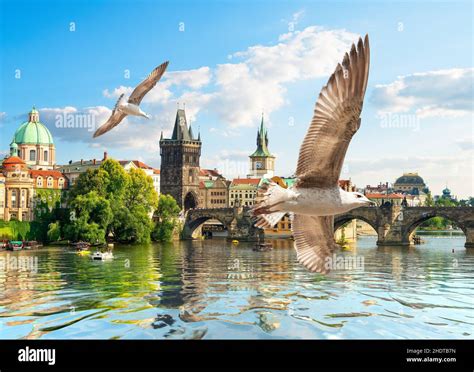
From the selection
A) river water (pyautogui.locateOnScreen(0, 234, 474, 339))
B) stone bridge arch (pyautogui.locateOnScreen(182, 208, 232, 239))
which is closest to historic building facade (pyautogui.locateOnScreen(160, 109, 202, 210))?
stone bridge arch (pyautogui.locateOnScreen(182, 208, 232, 239))

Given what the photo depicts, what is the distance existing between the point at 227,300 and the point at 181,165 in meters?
86.2

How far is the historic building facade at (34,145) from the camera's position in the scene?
306ft

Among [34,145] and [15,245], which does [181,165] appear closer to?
[34,145]

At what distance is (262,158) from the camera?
481 feet

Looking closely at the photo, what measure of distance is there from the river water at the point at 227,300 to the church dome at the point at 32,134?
51485 mm

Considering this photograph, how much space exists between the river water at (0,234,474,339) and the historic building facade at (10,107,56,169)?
49.5m

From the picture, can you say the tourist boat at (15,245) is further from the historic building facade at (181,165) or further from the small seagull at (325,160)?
the historic building facade at (181,165)

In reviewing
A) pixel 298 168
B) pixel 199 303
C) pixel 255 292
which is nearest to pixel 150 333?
pixel 199 303

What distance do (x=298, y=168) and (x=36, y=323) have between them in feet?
56.4

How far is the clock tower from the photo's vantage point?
145938 millimetres

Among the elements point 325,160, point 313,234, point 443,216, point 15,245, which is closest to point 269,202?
point 325,160

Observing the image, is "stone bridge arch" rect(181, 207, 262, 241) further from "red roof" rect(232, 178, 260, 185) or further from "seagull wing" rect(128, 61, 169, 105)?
"seagull wing" rect(128, 61, 169, 105)

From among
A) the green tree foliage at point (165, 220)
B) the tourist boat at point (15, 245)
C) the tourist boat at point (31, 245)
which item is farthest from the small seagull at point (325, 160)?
the green tree foliage at point (165, 220)
